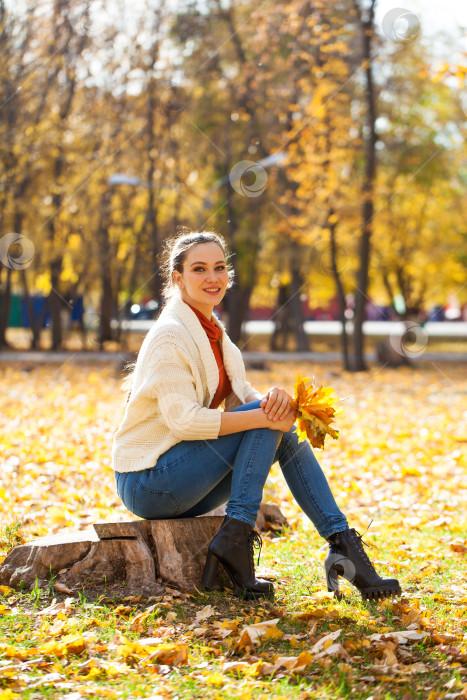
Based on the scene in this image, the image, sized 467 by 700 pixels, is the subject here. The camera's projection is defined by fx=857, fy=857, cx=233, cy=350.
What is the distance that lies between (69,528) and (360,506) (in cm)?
221

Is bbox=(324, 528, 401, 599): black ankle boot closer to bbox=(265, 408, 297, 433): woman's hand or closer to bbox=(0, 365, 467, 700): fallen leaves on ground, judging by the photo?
bbox=(0, 365, 467, 700): fallen leaves on ground

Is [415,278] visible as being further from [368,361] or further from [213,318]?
[213,318]

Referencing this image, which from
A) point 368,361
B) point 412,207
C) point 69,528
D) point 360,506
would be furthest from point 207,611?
point 412,207

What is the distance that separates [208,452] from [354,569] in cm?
83

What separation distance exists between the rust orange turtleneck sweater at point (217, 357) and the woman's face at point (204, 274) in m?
0.09

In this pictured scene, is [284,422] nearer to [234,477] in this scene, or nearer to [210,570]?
[234,477]

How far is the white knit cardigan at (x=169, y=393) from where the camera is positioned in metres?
3.68

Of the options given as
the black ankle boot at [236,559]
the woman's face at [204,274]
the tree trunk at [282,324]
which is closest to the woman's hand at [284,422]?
the black ankle boot at [236,559]

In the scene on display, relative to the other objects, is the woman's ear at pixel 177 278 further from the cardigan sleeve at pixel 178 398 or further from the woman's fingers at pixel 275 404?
the woman's fingers at pixel 275 404

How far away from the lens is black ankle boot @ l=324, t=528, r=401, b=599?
3752 millimetres

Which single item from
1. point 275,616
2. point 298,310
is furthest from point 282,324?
point 275,616

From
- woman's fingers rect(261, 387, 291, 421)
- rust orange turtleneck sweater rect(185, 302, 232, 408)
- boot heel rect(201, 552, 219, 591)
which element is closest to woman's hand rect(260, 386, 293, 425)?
woman's fingers rect(261, 387, 291, 421)

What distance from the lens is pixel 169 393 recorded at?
3.70 m

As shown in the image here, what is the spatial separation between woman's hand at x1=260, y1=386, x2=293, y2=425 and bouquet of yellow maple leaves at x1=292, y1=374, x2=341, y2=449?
7 cm
